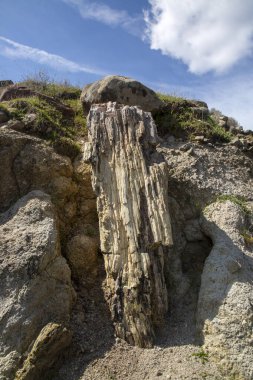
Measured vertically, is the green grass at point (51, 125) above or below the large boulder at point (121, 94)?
below

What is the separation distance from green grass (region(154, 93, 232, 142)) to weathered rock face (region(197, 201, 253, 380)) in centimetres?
314

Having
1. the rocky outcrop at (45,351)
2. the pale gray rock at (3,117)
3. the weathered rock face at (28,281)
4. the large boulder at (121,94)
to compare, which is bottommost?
the rocky outcrop at (45,351)

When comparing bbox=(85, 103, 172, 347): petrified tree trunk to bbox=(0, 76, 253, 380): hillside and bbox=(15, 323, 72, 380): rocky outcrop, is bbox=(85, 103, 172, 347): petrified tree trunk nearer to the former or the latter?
bbox=(0, 76, 253, 380): hillside

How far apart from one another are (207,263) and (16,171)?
4536 mm

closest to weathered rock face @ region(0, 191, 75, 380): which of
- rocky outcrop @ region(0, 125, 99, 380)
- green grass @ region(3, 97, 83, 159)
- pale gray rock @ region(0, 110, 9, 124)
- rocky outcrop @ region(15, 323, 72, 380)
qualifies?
rocky outcrop @ region(0, 125, 99, 380)

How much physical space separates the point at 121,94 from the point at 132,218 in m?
4.67

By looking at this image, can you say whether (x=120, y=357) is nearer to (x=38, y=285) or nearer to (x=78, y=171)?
(x=38, y=285)

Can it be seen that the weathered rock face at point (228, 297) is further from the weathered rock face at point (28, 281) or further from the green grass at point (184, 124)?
the green grass at point (184, 124)

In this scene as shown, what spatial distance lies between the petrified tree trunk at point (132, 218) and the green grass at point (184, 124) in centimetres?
242

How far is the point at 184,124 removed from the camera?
1055cm

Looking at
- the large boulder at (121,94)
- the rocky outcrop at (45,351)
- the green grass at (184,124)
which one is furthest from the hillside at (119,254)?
the large boulder at (121,94)

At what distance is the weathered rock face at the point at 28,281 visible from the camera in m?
5.91

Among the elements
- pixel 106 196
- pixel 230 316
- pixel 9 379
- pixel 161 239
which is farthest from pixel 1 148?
pixel 230 316

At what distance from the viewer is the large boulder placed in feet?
33.6
